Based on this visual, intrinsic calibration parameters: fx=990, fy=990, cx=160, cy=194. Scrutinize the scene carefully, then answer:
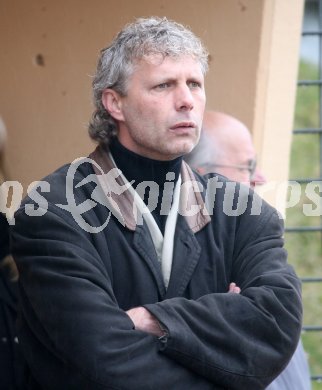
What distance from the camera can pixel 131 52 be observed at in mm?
2822

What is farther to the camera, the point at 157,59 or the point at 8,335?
the point at 8,335

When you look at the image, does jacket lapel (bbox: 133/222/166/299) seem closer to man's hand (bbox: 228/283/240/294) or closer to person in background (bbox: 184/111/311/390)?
man's hand (bbox: 228/283/240/294)

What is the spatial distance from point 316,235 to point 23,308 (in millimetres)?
4627

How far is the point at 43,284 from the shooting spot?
2.57 meters

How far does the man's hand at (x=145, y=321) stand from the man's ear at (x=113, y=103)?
610 mm

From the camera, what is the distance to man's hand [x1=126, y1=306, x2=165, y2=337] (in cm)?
254

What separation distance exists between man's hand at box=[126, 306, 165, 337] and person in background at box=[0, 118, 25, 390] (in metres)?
0.78

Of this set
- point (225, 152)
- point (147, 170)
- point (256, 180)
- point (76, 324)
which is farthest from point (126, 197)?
point (256, 180)

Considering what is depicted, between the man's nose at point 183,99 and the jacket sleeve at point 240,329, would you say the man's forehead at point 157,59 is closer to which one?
the man's nose at point 183,99

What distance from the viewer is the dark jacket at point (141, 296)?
2.50 metres

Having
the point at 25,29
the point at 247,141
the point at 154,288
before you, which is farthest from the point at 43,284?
the point at 25,29

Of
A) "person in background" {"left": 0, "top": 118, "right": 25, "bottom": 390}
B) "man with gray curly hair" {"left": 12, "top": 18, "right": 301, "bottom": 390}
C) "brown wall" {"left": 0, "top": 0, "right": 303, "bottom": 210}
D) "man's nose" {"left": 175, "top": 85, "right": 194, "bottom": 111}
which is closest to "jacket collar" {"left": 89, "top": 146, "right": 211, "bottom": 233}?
"man with gray curly hair" {"left": 12, "top": 18, "right": 301, "bottom": 390}

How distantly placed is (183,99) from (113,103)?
0.79ft

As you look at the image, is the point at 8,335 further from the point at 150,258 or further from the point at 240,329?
the point at 240,329
